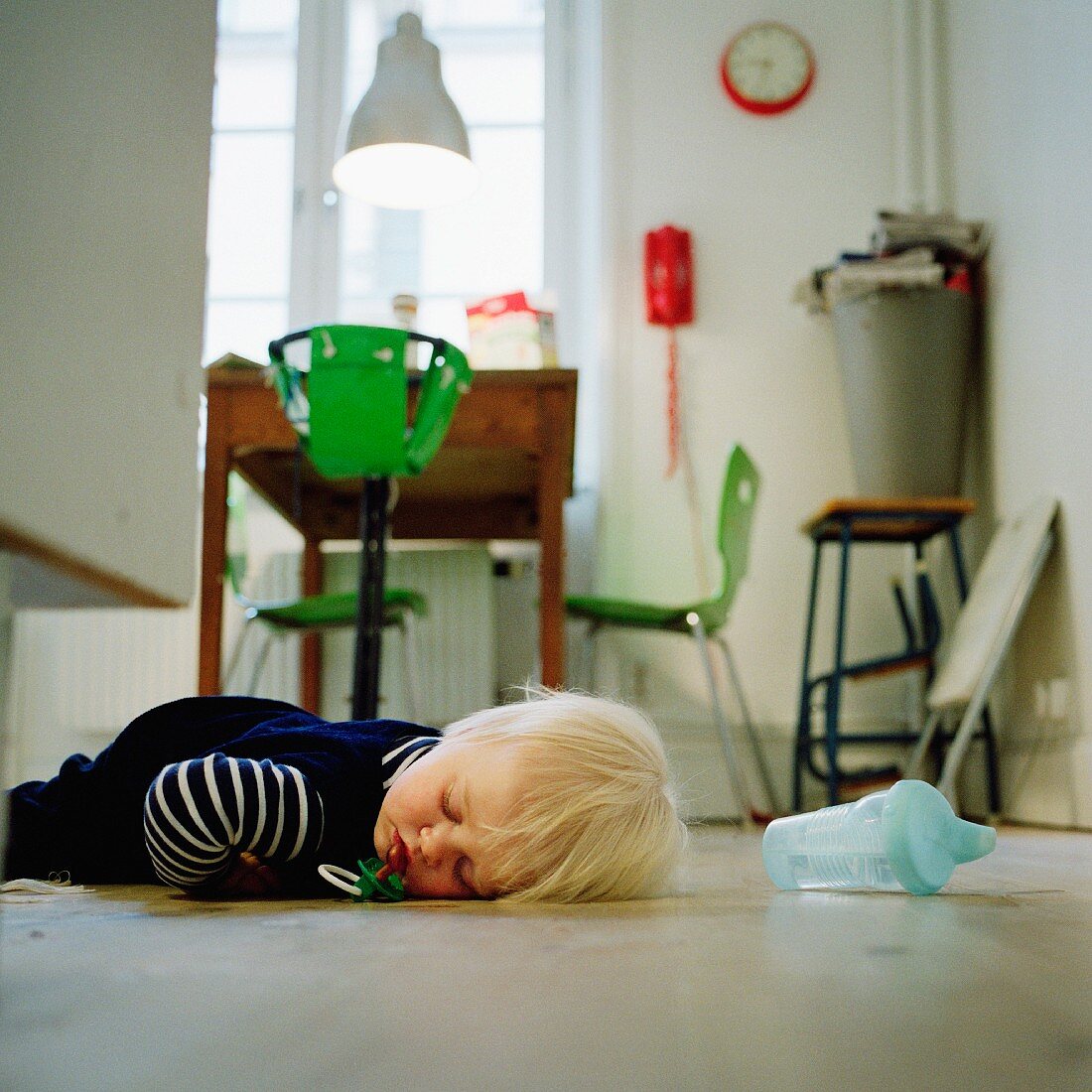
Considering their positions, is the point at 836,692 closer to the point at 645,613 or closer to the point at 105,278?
the point at 645,613

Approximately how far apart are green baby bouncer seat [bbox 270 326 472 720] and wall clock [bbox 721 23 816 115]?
1.70m

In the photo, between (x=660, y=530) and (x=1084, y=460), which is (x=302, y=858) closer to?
(x=1084, y=460)

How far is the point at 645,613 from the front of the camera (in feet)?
9.25

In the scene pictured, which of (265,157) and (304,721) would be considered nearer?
(304,721)

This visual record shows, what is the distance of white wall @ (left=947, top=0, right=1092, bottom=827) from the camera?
98.3 inches

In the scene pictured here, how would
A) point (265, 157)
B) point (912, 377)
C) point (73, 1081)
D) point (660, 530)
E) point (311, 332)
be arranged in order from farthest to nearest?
1. point (265, 157)
2. point (660, 530)
3. point (912, 377)
4. point (311, 332)
5. point (73, 1081)

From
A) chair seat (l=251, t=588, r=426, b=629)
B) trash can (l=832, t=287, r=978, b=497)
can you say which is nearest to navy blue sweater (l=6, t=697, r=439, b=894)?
chair seat (l=251, t=588, r=426, b=629)

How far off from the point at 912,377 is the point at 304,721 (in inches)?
83.1

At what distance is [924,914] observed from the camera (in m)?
0.82

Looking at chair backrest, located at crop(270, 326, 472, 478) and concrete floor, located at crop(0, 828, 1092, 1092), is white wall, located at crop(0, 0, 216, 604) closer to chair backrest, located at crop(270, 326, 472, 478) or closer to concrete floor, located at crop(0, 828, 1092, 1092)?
concrete floor, located at crop(0, 828, 1092, 1092)

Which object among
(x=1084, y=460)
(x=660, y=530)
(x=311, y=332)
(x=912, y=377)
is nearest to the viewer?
(x=311, y=332)

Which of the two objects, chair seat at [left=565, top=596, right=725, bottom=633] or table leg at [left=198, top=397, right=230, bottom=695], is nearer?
table leg at [left=198, top=397, right=230, bottom=695]

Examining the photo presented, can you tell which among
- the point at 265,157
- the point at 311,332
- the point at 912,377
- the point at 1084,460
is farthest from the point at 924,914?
the point at 265,157

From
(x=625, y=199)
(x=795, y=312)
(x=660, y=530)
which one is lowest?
(x=660, y=530)
